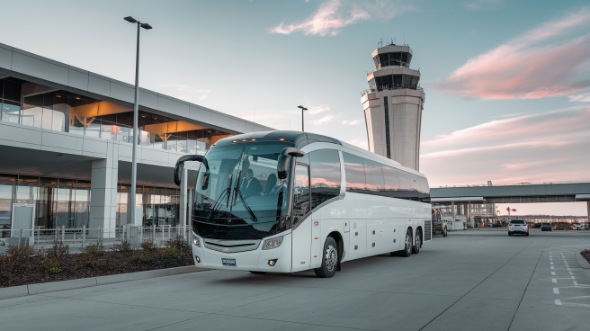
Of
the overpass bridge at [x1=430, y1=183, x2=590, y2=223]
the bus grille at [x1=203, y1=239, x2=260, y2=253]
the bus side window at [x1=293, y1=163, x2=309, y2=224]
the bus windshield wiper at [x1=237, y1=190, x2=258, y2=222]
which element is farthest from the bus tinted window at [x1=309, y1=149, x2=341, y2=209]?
the overpass bridge at [x1=430, y1=183, x2=590, y2=223]

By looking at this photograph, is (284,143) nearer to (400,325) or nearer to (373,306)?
(373,306)

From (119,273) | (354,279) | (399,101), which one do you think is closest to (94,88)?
(119,273)

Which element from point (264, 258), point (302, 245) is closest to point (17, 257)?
point (264, 258)

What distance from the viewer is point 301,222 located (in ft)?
38.1

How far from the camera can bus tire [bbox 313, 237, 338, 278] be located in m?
12.7

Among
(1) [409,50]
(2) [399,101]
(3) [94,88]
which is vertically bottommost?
(3) [94,88]

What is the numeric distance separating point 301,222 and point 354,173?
3.99 metres

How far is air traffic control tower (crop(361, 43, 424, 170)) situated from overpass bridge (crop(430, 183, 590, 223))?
15409 mm

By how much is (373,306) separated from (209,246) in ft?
15.2

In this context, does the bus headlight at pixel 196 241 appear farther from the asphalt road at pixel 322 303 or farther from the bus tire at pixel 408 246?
the bus tire at pixel 408 246

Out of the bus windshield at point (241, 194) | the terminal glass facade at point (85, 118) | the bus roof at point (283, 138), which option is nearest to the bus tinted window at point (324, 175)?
the bus roof at point (283, 138)

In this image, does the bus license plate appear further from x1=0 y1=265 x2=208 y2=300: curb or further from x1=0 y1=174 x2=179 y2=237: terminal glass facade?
x1=0 y1=174 x2=179 y2=237: terminal glass facade

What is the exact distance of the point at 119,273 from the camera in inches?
526

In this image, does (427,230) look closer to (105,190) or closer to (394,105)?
(105,190)
